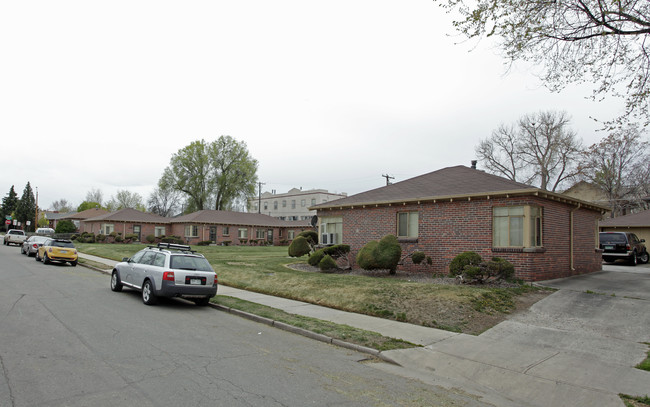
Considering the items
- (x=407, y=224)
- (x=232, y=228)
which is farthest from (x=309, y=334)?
(x=232, y=228)

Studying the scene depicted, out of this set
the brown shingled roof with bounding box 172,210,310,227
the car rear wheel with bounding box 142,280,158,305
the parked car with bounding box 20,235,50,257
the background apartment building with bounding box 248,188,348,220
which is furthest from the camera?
the background apartment building with bounding box 248,188,348,220

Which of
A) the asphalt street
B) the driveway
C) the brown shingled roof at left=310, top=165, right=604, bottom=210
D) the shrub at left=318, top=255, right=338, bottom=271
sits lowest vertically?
the driveway

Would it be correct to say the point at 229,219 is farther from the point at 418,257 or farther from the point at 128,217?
the point at 418,257

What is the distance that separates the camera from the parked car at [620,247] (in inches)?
926

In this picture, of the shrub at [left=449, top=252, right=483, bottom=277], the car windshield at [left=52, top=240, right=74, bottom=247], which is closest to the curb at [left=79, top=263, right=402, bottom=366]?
the shrub at [left=449, top=252, right=483, bottom=277]

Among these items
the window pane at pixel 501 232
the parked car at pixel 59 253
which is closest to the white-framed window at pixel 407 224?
the window pane at pixel 501 232

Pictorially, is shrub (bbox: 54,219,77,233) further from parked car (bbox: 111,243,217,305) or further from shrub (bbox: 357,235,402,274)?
shrub (bbox: 357,235,402,274)

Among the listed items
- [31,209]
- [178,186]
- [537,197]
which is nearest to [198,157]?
[178,186]

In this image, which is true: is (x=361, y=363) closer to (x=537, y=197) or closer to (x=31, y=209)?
(x=537, y=197)

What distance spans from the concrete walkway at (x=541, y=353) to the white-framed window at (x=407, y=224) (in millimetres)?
6888

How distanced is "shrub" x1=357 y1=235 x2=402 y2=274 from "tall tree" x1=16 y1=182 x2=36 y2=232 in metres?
89.9

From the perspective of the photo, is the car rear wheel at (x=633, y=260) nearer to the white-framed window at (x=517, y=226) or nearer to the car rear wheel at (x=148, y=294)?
the white-framed window at (x=517, y=226)

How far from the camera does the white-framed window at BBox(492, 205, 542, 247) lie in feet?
46.8

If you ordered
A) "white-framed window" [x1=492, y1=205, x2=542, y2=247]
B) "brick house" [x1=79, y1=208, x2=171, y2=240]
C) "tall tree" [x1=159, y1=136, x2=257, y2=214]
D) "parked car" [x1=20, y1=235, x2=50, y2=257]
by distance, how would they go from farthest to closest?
"tall tree" [x1=159, y1=136, x2=257, y2=214], "brick house" [x1=79, y1=208, x2=171, y2=240], "parked car" [x1=20, y1=235, x2=50, y2=257], "white-framed window" [x1=492, y1=205, x2=542, y2=247]
